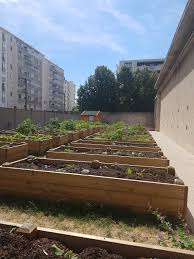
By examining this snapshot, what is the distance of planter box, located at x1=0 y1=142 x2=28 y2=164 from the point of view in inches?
293

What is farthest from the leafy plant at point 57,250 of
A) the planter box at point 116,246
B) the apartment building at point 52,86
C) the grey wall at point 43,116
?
the apartment building at point 52,86

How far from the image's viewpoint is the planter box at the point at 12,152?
7449mm

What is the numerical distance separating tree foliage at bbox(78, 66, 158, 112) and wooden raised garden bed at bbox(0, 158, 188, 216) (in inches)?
1634

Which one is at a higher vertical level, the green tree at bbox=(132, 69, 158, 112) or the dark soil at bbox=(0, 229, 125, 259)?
the green tree at bbox=(132, 69, 158, 112)

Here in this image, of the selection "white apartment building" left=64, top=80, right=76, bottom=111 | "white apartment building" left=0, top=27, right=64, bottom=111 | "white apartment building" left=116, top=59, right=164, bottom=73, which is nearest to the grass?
"white apartment building" left=0, top=27, right=64, bottom=111

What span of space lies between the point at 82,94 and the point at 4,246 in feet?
154

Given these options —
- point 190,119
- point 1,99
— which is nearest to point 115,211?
point 190,119

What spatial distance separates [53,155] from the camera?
7.50 meters

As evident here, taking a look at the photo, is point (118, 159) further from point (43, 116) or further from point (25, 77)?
point (25, 77)

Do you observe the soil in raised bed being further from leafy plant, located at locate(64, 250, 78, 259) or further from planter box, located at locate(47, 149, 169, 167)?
planter box, located at locate(47, 149, 169, 167)

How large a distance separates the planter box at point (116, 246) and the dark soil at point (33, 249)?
0.07 meters

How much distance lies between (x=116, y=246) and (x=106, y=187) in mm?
1917

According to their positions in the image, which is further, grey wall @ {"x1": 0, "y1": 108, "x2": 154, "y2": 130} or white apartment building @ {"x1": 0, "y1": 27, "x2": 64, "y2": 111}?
white apartment building @ {"x1": 0, "y1": 27, "x2": 64, "y2": 111}

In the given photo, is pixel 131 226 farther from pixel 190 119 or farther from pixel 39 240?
pixel 190 119
